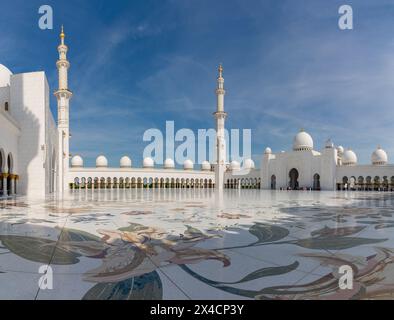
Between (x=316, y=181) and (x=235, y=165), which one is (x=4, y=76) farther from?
(x=235, y=165)

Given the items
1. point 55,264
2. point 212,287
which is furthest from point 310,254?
point 55,264

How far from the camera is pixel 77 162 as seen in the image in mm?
35781

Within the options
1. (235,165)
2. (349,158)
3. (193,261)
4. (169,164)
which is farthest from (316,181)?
(193,261)

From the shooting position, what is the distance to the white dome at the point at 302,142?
31.6m

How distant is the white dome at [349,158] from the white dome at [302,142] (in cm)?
736

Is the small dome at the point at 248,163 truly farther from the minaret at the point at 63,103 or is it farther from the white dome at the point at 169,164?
the minaret at the point at 63,103

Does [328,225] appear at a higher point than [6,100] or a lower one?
lower

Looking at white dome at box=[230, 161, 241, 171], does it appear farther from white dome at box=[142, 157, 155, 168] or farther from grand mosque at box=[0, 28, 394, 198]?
white dome at box=[142, 157, 155, 168]

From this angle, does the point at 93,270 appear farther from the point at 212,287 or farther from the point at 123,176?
the point at 123,176

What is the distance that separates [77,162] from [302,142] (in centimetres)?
2820

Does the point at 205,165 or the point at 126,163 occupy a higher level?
the point at 126,163

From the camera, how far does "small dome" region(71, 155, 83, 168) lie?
35.5m
